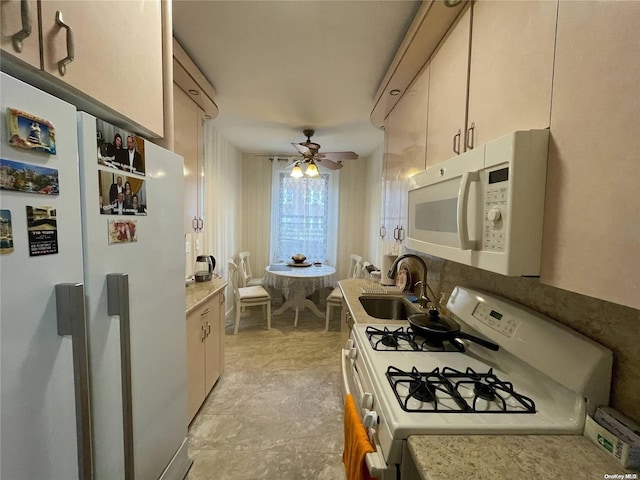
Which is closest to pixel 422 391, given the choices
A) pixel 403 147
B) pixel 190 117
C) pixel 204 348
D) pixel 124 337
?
pixel 124 337

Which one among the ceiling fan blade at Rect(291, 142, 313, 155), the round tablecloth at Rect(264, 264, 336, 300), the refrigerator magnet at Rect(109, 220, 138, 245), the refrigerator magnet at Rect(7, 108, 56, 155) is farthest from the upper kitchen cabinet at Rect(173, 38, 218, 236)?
the round tablecloth at Rect(264, 264, 336, 300)

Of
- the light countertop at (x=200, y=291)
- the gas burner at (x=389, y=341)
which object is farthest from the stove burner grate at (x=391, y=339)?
the light countertop at (x=200, y=291)

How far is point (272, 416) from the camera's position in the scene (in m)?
2.07

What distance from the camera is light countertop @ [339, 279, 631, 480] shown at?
25.1 inches

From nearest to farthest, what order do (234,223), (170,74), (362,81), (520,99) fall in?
(520,99)
(170,74)
(362,81)
(234,223)

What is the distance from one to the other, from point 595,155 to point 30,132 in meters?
1.22

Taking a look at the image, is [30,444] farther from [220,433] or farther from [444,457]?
[220,433]

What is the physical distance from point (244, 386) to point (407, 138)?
7.84 ft

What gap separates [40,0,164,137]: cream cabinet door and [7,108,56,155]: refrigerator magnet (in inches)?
A: 7.0

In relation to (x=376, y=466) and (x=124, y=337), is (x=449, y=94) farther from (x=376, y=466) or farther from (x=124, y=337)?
(x=124, y=337)

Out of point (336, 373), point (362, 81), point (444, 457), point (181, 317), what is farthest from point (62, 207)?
point (336, 373)

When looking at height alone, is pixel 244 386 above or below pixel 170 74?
below

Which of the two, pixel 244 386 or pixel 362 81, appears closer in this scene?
pixel 362 81

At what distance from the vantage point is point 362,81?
2150mm
